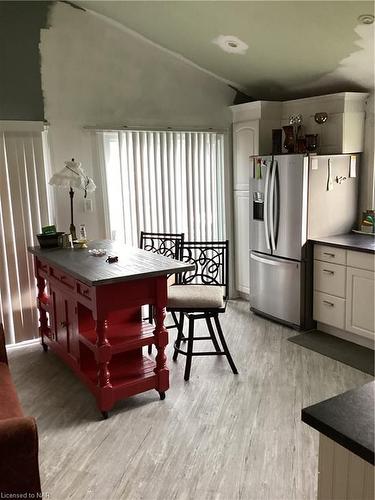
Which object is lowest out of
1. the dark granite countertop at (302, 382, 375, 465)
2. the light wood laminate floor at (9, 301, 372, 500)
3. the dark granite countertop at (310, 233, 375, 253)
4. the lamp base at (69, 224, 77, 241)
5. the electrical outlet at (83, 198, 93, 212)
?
the light wood laminate floor at (9, 301, 372, 500)

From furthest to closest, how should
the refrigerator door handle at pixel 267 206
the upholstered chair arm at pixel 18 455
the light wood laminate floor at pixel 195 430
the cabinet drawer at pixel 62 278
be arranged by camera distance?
the refrigerator door handle at pixel 267 206
the cabinet drawer at pixel 62 278
the light wood laminate floor at pixel 195 430
the upholstered chair arm at pixel 18 455

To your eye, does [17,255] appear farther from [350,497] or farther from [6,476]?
[350,497]

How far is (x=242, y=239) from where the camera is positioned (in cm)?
501

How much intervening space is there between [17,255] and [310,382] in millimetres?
2543

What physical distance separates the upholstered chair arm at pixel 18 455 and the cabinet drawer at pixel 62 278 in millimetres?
1476

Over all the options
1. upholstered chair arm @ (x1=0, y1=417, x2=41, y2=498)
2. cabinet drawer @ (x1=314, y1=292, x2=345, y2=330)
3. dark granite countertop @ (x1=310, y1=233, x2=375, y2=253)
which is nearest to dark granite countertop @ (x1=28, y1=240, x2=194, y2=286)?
upholstered chair arm @ (x1=0, y1=417, x2=41, y2=498)

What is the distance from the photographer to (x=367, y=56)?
3523 millimetres

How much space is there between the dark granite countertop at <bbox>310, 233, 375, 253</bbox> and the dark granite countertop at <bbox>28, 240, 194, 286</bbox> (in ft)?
4.73

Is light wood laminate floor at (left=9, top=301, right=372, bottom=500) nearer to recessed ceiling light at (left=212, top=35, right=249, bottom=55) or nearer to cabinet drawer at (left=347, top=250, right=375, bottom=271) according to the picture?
cabinet drawer at (left=347, top=250, right=375, bottom=271)

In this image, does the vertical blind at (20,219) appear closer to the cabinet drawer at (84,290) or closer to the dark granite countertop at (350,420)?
the cabinet drawer at (84,290)

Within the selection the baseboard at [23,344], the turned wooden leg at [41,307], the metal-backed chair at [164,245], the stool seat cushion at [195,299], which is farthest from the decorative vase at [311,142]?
the baseboard at [23,344]

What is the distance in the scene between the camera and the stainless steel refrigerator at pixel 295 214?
3.97 metres

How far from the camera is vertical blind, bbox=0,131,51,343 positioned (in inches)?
150

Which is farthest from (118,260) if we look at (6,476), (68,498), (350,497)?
(350,497)
